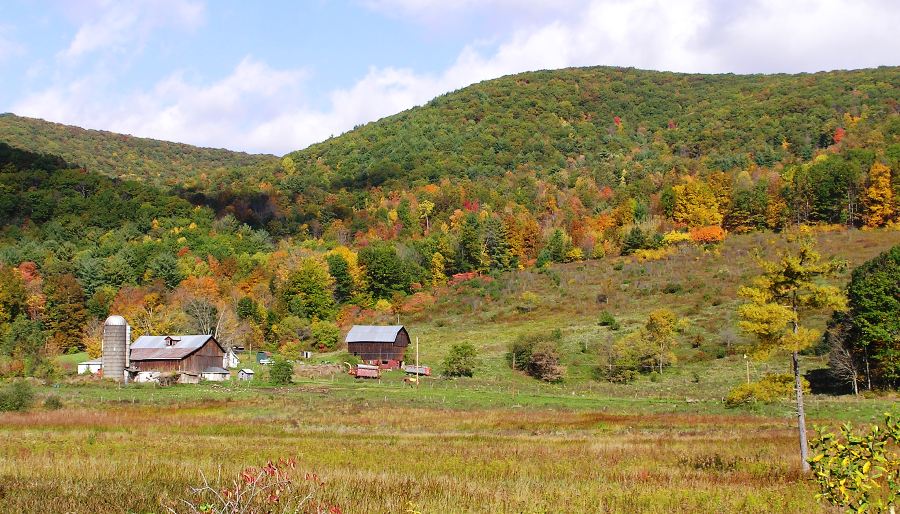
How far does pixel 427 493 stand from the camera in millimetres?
16422

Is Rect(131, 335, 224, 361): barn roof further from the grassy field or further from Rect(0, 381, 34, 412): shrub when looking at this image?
Rect(0, 381, 34, 412): shrub

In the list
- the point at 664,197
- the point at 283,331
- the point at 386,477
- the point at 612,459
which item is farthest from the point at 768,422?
the point at 664,197

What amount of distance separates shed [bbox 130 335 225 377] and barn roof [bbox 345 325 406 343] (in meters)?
17.7

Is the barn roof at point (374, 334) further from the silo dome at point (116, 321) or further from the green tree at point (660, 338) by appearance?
the green tree at point (660, 338)

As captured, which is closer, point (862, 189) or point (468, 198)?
point (862, 189)

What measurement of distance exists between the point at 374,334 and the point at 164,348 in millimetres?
25292

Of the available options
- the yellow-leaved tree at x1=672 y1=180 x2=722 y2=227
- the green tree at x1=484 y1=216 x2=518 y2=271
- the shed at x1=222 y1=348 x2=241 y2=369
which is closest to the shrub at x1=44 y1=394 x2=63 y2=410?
the shed at x1=222 y1=348 x2=241 y2=369

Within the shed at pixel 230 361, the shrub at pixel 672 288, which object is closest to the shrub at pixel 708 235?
the shrub at pixel 672 288

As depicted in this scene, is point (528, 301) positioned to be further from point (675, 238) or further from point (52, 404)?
point (52, 404)

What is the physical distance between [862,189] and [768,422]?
107377 millimetres

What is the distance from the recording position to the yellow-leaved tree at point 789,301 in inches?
916

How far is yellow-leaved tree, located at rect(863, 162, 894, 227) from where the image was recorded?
124 m

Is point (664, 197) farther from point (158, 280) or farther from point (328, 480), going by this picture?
point (328, 480)

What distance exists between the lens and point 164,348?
3211 inches
